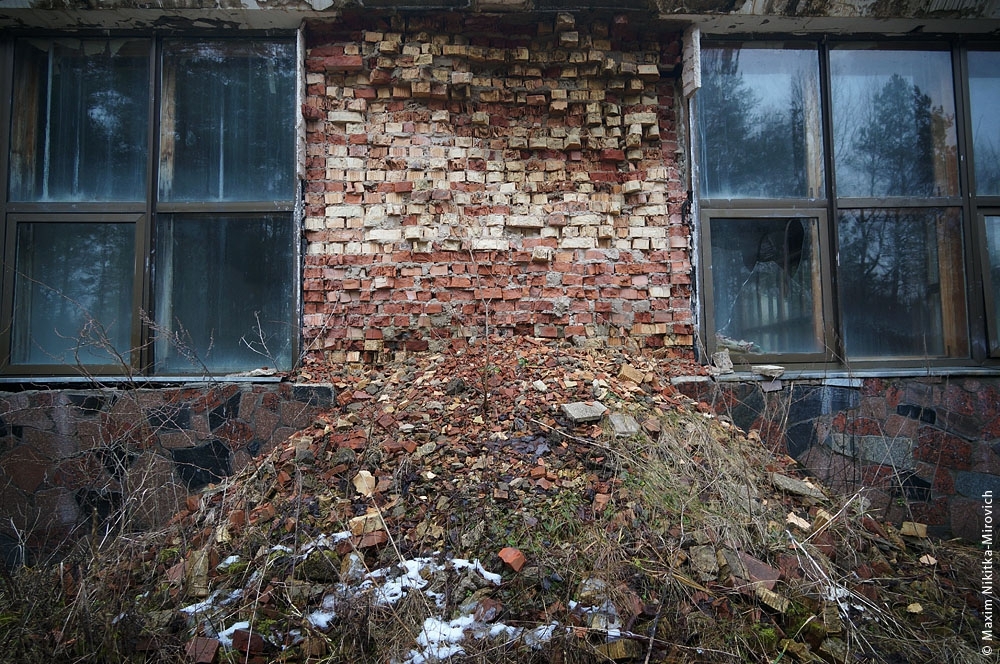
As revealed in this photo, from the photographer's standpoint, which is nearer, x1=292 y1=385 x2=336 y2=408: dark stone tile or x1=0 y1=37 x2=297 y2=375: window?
x1=292 y1=385 x2=336 y2=408: dark stone tile

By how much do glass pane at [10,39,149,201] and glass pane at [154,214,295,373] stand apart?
516mm

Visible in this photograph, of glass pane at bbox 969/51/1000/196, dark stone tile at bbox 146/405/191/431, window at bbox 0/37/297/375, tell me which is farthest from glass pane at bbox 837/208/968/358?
dark stone tile at bbox 146/405/191/431

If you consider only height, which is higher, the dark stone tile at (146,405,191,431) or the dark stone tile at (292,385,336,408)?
the dark stone tile at (292,385,336,408)

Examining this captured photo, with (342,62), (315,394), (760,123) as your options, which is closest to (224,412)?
(315,394)

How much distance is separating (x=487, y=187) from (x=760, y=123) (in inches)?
86.0

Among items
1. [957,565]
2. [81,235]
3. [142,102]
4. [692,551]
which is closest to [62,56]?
[142,102]

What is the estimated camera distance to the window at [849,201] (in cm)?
459

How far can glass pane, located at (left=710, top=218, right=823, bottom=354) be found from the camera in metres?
Result: 4.58

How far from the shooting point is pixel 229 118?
454 centimetres

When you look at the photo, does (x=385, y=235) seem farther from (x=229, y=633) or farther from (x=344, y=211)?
(x=229, y=633)

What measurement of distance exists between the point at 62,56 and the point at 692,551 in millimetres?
5407

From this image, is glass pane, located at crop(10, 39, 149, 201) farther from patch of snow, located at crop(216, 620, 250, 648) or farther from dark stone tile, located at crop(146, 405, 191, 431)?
patch of snow, located at crop(216, 620, 250, 648)

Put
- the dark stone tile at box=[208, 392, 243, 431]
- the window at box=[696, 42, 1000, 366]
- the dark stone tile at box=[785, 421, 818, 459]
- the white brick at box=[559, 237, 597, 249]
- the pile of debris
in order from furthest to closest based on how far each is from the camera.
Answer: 1. the window at box=[696, 42, 1000, 366]
2. the white brick at box=[559, 237, 597, 249]
3. the dark stone tile at box=[785, 421, 818, 459]
4. the dark stone tile at box=[208, 392, 243, 431]
5. the pile of debris

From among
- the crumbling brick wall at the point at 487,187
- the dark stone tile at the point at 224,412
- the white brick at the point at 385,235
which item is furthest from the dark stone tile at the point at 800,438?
the dark stone tile at the point at 224,412
